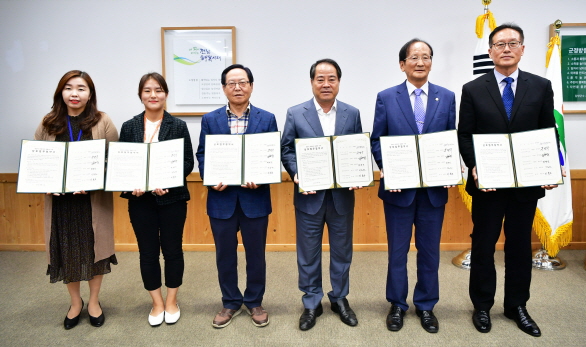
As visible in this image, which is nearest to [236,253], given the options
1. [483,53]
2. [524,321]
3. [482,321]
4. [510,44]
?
[482,321]

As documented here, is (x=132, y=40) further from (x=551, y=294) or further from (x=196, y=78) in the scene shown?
(x=551, y=294)

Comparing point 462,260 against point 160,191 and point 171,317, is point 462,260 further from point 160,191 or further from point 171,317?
point 160,191

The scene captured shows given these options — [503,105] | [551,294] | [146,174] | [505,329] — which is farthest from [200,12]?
[551,294]

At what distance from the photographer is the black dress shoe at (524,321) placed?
2123 mm

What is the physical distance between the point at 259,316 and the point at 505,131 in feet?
6.16

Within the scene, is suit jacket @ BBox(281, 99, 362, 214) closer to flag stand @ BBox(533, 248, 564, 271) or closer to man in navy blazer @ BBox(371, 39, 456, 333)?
man in navy blazer @ BBox(371, 39, 456, 333)

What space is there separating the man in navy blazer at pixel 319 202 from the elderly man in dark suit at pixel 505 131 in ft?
2.34

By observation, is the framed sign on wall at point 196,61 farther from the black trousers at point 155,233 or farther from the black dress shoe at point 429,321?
the black dress shoe at point 429,321

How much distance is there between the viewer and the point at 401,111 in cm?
213

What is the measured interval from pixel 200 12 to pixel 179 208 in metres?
2.15

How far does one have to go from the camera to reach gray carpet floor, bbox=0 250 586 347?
2.12m

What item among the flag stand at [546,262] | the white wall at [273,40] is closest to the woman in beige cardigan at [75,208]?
the white wall at [273,40]

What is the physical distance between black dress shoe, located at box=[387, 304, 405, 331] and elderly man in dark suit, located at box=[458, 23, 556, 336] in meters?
0.46

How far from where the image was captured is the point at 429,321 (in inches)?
86.4
